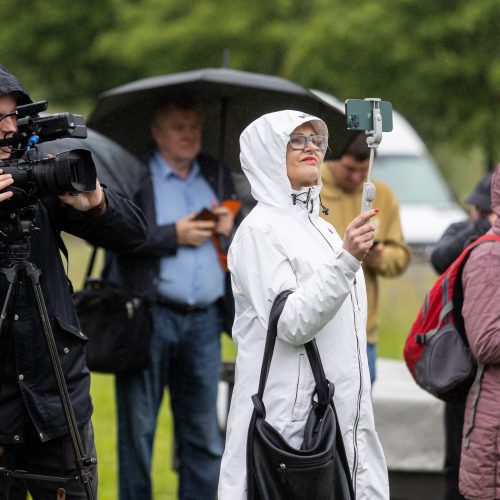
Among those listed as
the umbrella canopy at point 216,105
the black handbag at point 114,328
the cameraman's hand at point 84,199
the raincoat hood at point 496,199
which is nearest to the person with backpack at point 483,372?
the raincoat hood at point 496,199

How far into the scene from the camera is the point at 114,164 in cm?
534

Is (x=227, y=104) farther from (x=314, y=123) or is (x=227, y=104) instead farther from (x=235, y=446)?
(x=235, y=446)

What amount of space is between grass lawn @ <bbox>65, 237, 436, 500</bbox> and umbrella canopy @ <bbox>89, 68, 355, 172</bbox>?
1.99 m

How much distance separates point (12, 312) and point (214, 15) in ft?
64.4

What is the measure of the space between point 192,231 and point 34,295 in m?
1.94

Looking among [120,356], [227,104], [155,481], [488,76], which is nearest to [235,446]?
[120,356]

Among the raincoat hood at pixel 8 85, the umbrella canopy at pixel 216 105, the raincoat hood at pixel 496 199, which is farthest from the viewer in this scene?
the umbrella canopy at pixel 216 105

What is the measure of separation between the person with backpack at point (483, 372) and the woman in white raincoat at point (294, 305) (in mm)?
548

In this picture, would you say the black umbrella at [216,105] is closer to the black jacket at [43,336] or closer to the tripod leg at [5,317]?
the black jacket at [43,336]

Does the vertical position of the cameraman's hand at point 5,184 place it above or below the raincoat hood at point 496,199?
above

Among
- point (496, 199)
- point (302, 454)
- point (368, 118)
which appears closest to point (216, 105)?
point (496, 199)

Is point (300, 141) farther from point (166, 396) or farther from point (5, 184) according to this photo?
point (166, 396)

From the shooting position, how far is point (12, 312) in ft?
12.3

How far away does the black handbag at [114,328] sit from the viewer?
5.45m
